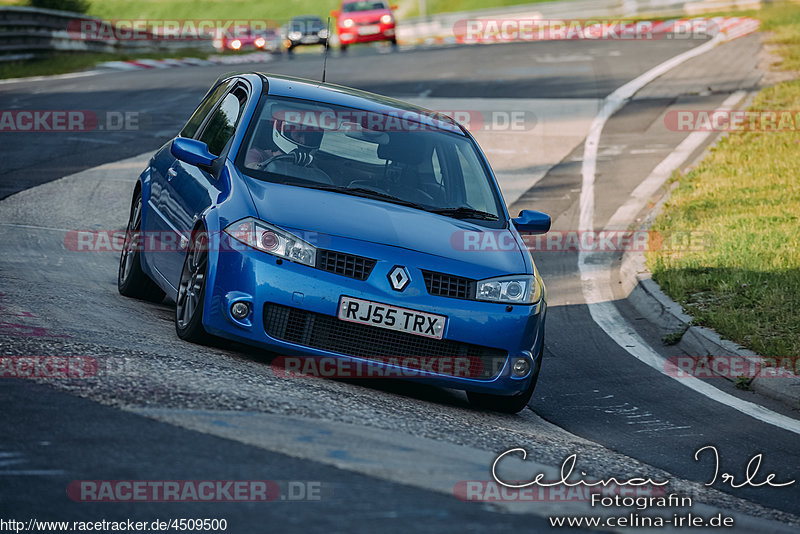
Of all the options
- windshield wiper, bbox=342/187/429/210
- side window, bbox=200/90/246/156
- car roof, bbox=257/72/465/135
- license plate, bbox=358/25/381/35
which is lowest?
windshield wiper, bbox=342/187/429/210

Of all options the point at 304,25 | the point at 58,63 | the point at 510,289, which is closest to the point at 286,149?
the point at 510,289

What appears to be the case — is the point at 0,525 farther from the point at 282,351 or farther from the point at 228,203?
the point at 228,203

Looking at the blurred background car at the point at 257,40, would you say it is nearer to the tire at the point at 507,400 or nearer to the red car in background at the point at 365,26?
the red car in background at the point at 365,26

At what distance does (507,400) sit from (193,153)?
247 centimetres

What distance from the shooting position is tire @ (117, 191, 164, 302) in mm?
8195

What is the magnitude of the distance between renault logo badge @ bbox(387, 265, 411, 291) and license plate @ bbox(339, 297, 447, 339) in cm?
12

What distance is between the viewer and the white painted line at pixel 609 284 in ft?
24.6

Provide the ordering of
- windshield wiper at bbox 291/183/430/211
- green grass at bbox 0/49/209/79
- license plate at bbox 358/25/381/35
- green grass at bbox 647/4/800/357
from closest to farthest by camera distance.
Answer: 1. windshield wiper at bbox 291/183/430/211
2. green grass at bbox 647/4/800/357
3. green grass at bbox 0/49/209/79
4. license plate at bbox 358/25/381/35

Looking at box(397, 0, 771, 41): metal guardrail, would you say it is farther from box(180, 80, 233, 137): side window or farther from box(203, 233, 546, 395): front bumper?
box(203, 233, 546, 395): front bumper

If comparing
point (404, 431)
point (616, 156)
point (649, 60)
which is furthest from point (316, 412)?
point (649, 60)

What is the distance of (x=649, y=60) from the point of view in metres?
29.1

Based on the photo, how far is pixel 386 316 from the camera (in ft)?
20.3

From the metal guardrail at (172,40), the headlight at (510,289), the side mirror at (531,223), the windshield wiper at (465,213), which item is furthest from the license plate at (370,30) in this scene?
the headlight at (510,289)

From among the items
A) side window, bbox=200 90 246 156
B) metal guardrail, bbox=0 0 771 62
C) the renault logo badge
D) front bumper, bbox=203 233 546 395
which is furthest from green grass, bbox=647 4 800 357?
metal guardrail, bbox=0 0 771 62
